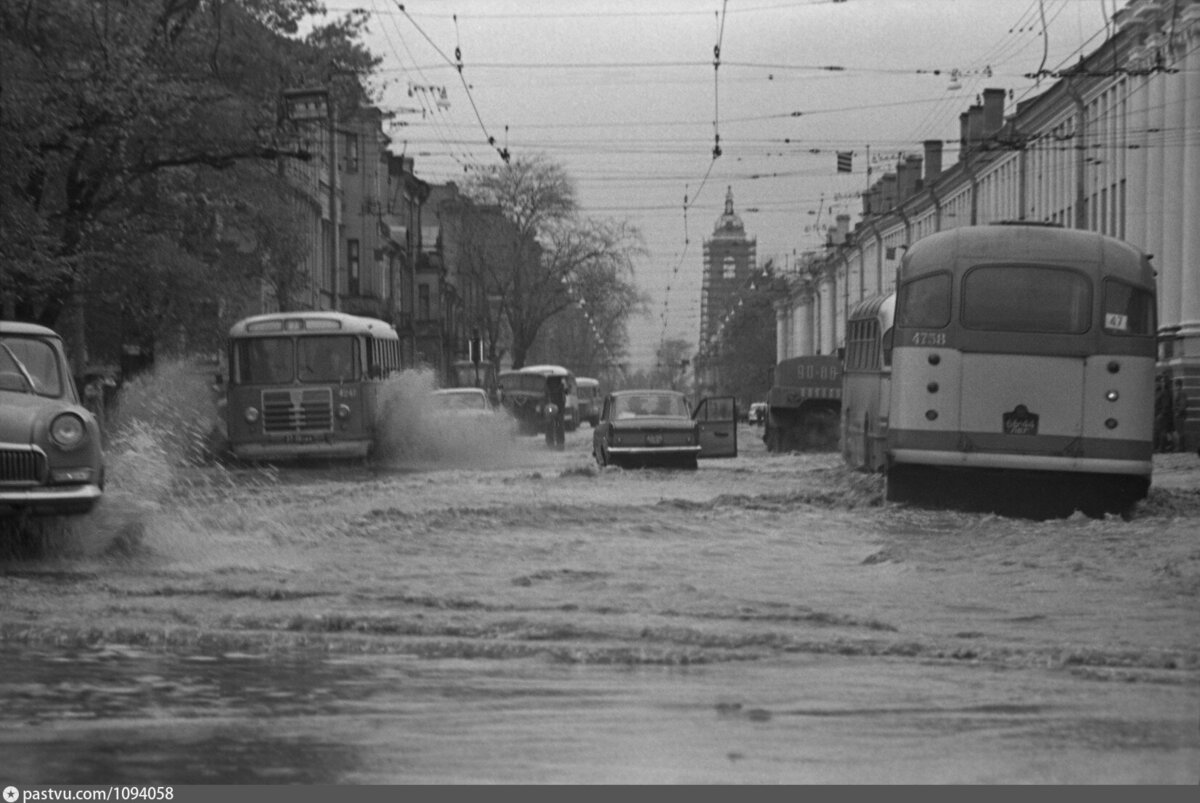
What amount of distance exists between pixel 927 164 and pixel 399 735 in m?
101

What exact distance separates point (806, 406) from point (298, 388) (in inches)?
778

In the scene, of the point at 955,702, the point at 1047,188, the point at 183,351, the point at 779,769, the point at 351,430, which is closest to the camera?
the point at 779,769

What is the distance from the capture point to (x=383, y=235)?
9288 centimetres

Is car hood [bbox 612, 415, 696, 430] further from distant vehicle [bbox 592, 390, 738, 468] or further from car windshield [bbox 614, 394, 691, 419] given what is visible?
car windshield [bbox 614, 394, 691, 419]

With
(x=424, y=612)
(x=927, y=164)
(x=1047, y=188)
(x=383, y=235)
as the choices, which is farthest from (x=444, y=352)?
(x=424, y=612)

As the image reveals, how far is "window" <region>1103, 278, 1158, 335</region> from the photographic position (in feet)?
71.7

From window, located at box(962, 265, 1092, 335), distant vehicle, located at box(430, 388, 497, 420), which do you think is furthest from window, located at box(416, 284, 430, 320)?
window, located at box(962, 265, 1092, 335)

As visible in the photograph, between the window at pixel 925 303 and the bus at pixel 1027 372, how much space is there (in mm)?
16

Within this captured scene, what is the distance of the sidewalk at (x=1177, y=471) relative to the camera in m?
31.4

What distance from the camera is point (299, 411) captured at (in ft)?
117

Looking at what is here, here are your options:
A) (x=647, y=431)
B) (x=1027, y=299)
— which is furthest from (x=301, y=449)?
(x=1027, y=299)

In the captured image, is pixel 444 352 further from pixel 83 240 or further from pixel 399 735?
pixel 399 735

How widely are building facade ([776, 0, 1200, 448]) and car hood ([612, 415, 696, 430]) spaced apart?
824cm

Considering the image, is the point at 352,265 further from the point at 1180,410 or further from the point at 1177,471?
the point at 1177,471
